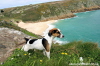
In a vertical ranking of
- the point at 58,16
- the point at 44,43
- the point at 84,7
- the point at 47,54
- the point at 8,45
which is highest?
the point at 44,43

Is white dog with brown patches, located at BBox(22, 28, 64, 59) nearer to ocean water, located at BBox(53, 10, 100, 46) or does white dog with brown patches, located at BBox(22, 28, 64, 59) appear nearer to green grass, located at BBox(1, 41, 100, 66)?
green grass, located at BBox(1, 41, 100, 66)

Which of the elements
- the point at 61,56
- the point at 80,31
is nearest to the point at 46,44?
the point at 61,56

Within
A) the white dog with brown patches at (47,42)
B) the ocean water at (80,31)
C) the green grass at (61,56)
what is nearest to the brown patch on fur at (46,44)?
the white dog with brown patches at (47,42)

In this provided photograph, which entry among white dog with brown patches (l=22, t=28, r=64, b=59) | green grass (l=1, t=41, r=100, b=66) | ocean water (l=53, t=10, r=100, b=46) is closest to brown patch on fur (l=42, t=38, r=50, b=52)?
white dog with brown patches (l=22, t=28, r=64, b=59)

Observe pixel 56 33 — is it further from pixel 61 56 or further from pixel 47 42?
pixel 61 56

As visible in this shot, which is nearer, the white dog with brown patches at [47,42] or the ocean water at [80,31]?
the white dog with brown patches at [47,42]

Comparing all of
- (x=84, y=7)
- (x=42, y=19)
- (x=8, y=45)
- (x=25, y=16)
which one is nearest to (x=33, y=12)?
(x=25, y=16)

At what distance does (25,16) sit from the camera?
8388cm

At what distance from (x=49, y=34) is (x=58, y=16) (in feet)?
249

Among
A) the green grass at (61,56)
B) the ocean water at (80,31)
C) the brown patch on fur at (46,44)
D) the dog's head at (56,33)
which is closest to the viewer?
the green grass at (61,56)

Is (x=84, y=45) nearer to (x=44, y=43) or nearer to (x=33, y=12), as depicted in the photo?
(x=44, y=43)

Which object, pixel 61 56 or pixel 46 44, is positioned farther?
pixel 46 44

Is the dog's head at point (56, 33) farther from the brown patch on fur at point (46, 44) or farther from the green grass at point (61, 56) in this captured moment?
the green grass at point (61, 56)

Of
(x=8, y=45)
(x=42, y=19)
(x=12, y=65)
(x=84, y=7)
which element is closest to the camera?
(x=12, y=65)
